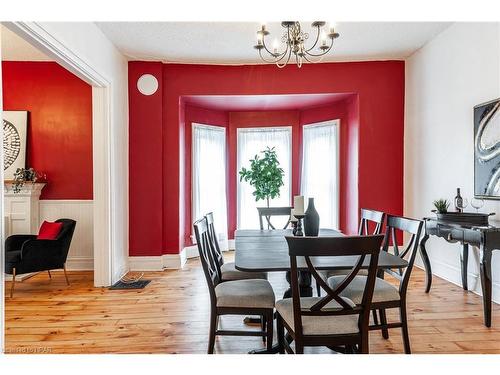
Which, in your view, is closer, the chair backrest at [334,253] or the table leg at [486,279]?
the chair backrest at [334,253]

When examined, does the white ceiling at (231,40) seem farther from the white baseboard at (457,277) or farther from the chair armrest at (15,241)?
the white baseboard at (457,277)

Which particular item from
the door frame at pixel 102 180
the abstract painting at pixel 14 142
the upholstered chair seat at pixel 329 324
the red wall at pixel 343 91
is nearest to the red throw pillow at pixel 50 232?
the door frame at pixel 102 180

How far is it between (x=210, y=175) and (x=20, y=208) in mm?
2695

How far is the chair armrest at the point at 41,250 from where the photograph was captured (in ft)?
12.5

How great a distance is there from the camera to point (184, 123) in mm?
5453

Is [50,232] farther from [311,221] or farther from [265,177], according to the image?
[311,221]

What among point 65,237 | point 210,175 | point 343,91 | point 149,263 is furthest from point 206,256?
point 210,175

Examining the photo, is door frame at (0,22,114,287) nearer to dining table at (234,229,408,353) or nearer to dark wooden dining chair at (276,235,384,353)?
dining table at (234,229,408,353)

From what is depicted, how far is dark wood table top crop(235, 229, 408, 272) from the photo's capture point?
2027 millimetres

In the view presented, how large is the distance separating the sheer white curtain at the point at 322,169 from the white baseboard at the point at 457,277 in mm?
1507

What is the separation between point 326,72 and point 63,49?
326 centimetres
